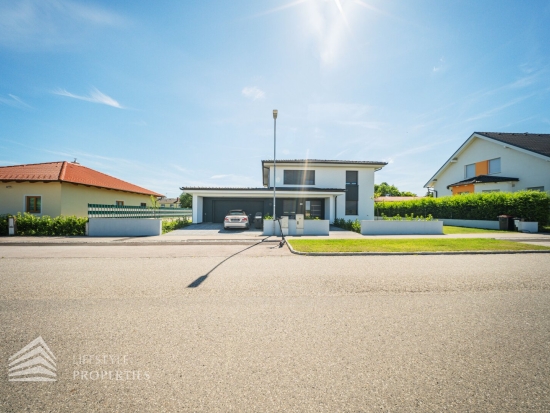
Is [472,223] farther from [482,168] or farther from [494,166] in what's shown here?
[482,168]

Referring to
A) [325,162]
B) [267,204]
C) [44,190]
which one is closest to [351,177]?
[325,162]

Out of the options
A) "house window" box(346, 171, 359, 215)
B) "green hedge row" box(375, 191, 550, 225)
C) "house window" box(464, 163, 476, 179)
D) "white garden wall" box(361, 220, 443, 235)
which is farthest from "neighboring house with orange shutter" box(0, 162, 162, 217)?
"house window" box(464, 163, 476, 179)

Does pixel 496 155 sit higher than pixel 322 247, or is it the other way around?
pixel 496 155

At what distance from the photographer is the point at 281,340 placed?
3004 mm

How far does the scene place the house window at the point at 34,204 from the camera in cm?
1783

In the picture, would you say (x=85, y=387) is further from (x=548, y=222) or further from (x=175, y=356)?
(x=548, y=222)

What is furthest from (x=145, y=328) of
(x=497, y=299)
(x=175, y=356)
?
(x=497, y=299)

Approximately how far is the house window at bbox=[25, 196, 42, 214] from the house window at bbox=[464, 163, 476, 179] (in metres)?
41.1

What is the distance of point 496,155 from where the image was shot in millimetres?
23750

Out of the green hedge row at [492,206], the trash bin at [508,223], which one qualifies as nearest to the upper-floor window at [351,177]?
the green hedge row at [492,206]

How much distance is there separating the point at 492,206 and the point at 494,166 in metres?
9.58

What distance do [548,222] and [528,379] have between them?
21314 millimetres

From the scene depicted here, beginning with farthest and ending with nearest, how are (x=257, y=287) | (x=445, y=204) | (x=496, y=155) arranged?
(x=496, y=155)
(x=445, y=204)
(x=257, y=287)

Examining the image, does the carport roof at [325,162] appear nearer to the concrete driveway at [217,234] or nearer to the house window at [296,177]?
the house window at [296,177]
